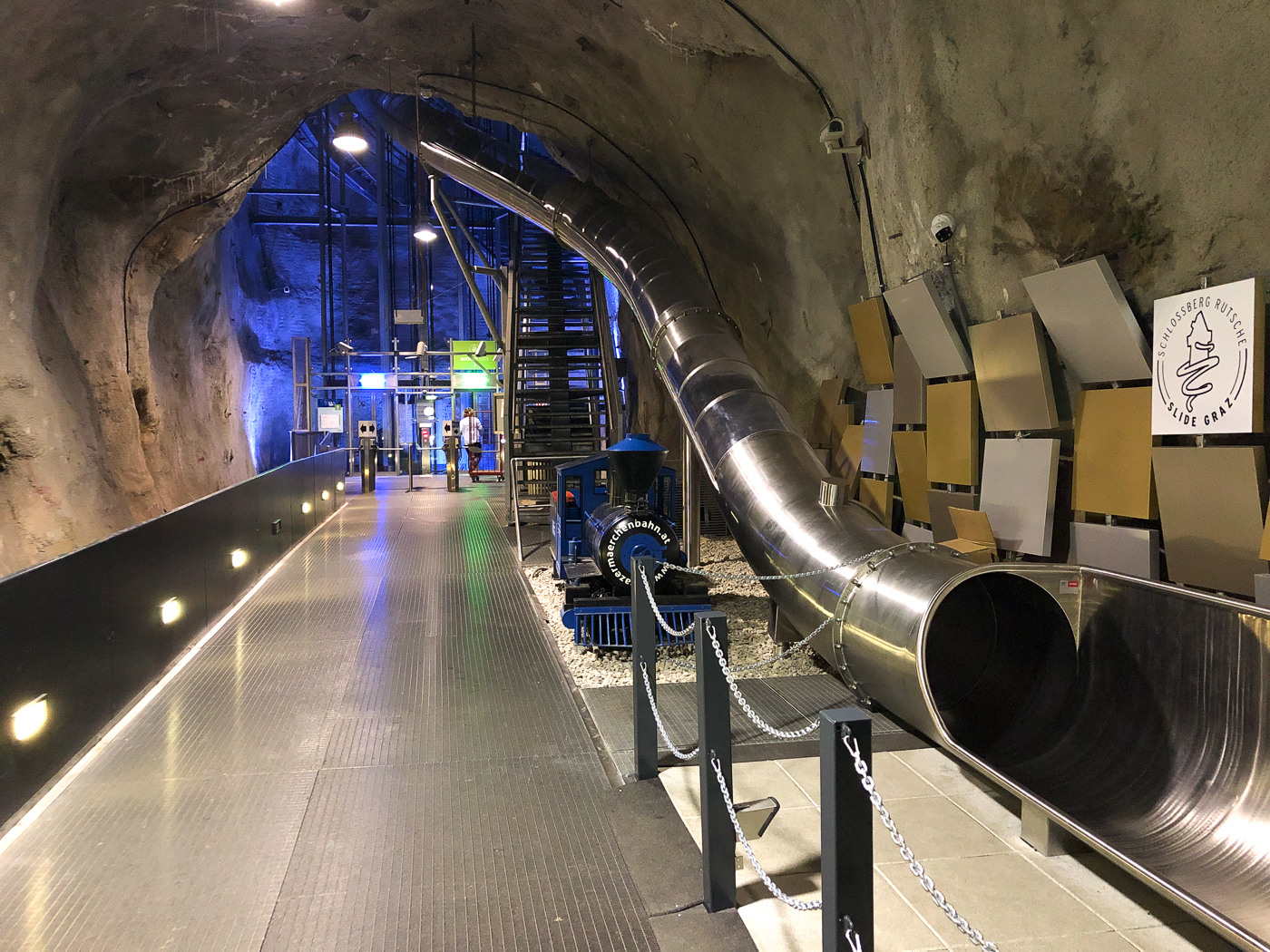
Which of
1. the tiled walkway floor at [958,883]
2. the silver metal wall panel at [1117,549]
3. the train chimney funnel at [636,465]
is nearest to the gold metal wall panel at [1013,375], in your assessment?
the silver metal wall panel at [1117,549]

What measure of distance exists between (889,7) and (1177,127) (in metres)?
1.96

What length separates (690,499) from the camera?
771 cm

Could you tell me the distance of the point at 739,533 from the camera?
205 inches

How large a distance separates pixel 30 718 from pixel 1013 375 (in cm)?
493

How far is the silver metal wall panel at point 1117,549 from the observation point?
351 cm

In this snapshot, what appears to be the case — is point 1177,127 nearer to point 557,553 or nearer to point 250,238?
point 557,553

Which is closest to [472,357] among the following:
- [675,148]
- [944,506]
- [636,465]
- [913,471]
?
[675,148]

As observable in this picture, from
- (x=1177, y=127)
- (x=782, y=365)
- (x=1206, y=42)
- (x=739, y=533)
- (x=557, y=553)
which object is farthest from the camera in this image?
(x=782, y=365)

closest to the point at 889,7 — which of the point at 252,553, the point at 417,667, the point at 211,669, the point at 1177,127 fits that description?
the point at 1177,127

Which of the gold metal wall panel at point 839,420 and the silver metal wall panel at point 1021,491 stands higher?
the gold metal wall panel at point 839,420

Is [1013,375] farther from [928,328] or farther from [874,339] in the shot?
[874,339]

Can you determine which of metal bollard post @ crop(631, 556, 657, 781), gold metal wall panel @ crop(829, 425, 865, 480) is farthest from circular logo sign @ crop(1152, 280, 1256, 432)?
gold metal wall panel @ crop(829, 425, 865, 480)

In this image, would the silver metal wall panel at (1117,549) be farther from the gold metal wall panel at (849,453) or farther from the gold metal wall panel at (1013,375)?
the gold metal wall panel at (849,453)

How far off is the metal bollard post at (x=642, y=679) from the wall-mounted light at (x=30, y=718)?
258 centimetres
